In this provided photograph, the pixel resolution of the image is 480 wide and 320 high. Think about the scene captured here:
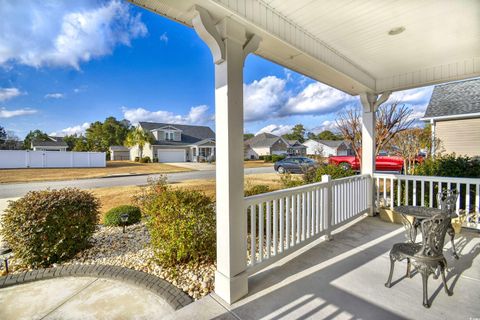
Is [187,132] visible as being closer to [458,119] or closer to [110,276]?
[458,119]

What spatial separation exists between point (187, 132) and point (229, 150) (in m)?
33.9

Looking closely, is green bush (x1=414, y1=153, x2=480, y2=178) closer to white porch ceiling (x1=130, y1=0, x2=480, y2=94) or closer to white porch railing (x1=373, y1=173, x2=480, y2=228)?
white porch railing (x1=373, y1=173, x2=480, y2=228)

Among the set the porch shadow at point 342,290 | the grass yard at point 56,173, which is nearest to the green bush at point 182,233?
the porch shadow at point 342,290

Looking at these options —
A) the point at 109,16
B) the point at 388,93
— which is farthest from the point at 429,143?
the point at 109,16

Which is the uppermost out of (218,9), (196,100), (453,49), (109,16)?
(196,100)

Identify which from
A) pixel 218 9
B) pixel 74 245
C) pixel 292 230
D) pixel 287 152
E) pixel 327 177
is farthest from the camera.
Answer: pixel 287 152

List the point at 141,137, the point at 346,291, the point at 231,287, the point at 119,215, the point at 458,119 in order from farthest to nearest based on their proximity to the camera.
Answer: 1. the point at 141,137
2. the point at 458,119
3. the point at 119,215
4. the point at 346,291
5. the point at 231,287

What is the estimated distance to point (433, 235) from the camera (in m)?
2.01

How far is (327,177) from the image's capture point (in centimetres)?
368

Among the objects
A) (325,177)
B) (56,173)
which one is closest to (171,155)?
(56,173)

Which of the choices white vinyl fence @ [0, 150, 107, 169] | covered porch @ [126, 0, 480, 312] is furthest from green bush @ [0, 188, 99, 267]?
white vinyl fence @ [0, 150, 107, 169]

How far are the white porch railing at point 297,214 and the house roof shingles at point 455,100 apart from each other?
918cm

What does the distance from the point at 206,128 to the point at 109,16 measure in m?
31.5

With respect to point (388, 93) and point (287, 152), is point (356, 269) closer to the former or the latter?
point (388, 93)
